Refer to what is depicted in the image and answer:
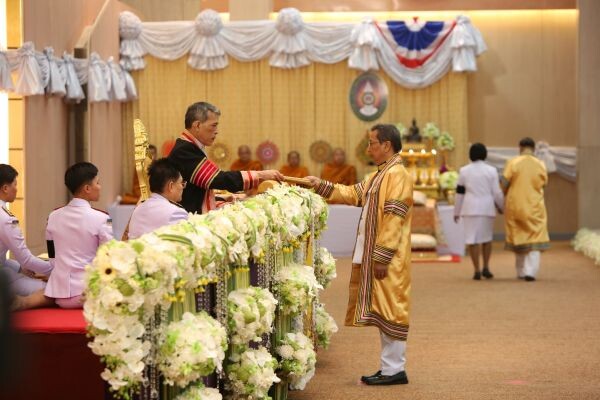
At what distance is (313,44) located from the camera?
14766 millimetres

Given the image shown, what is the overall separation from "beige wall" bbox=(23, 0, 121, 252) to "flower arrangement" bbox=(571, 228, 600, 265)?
21.9 ft

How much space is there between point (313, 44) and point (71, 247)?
412 inches

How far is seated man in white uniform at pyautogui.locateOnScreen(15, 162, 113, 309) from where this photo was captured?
4.59 m

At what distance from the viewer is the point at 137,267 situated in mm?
2906

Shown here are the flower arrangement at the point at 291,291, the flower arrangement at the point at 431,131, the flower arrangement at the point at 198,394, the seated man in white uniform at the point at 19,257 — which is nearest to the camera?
the flower arrangement at the point at 198,394

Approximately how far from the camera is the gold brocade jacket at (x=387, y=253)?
5.40 m

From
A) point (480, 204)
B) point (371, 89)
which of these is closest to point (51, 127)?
point (371, 89)

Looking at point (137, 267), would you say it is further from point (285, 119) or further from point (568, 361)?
point (285, 119)

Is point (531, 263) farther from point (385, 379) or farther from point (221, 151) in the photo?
point (221, 151)

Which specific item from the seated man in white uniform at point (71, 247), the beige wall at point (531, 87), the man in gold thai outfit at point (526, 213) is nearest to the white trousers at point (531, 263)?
the man in gold thai outfit at point (526, 213)

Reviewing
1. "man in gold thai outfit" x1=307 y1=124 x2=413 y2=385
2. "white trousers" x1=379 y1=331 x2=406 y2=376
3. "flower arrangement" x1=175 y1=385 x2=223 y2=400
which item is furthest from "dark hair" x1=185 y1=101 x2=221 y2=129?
"flower arrangement" x1=175 y1=385 x2=223 y2=400

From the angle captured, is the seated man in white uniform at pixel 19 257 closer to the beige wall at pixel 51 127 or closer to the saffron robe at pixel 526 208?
the beige wall at pixel 51 127

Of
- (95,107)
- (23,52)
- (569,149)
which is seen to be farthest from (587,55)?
(23,52)

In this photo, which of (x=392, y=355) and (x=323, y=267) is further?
(x=323, y=267)
